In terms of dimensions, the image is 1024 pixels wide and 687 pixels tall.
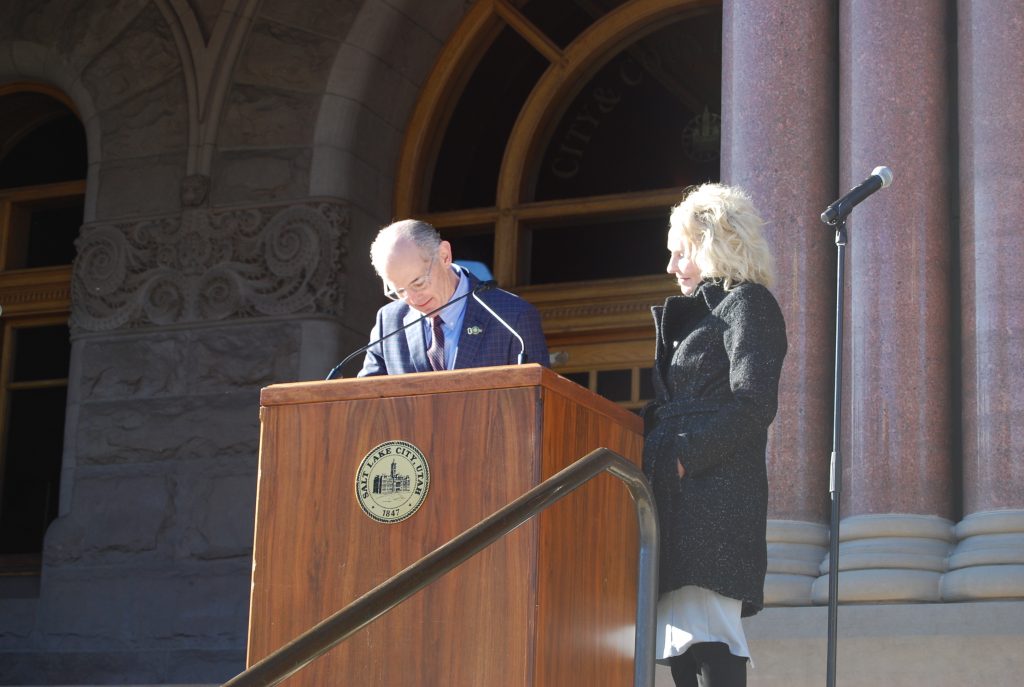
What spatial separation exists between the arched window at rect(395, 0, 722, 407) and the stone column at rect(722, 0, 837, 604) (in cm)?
256

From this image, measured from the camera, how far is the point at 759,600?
3.93 metres

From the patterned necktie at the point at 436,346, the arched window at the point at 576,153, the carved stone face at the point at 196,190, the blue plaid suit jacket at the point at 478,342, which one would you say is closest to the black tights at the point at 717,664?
the blue plaid suit jacket at the point at 478,342

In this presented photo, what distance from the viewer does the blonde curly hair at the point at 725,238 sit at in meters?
4.03

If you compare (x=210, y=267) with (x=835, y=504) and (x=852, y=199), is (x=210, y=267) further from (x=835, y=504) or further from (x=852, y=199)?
(x=835, y=504)

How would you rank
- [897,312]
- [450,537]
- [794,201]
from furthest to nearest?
[794,201] → [897,312] → [450,537]

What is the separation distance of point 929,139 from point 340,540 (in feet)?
10.4

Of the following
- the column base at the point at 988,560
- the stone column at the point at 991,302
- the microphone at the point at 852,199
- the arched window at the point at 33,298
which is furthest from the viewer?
→ the arched window at the point at 33,298

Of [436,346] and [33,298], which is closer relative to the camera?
[436,346]

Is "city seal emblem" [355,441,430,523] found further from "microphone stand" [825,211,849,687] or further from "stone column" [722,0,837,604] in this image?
"stone column" [722,0,837,604]

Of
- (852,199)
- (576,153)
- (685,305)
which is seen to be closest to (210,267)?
(576,153)

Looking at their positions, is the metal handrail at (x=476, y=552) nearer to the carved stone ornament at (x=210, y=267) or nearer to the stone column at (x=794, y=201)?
the stone column at (x=794, y=201)

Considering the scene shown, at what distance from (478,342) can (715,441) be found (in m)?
0.90

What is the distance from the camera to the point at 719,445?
3855 millimetres

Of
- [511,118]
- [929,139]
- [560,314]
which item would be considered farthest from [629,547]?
[511,118]
